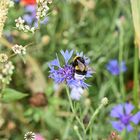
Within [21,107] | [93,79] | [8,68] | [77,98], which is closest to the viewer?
[8,68]

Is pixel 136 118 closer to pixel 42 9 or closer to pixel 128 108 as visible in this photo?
pixel 128 108

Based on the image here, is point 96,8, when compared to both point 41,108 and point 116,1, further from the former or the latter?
point 41,108

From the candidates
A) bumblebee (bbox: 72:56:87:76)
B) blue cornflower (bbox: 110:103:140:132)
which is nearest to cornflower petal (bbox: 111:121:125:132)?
blue cornflower (bbox: 110:103:140:132)

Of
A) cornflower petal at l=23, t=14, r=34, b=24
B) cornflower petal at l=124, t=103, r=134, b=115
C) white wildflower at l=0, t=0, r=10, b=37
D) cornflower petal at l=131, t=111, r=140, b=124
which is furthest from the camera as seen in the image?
cornflower petal at l=23, t=14, r=34, b=24

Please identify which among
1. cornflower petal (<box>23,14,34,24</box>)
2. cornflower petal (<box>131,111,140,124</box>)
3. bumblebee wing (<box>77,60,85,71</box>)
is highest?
cornflower petal (<box>23,14,34,24</box>)

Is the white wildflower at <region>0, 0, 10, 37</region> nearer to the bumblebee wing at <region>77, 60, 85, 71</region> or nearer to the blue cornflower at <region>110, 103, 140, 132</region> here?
the bumblebee wing at <region>77, 60, 85, 71</region>

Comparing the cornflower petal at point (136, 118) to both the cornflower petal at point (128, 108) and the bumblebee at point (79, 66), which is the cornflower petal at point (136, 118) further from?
the bumblebee at point (79, 66)

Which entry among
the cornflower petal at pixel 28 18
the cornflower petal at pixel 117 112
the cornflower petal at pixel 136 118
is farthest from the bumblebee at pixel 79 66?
the cornflower petal at pixel 28 18

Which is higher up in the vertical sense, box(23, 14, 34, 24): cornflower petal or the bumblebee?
box(23, 14, 34, 24): cornflower petal

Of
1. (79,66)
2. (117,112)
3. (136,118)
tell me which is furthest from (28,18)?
(79,66)

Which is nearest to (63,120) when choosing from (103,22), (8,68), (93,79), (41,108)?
(41,108)
